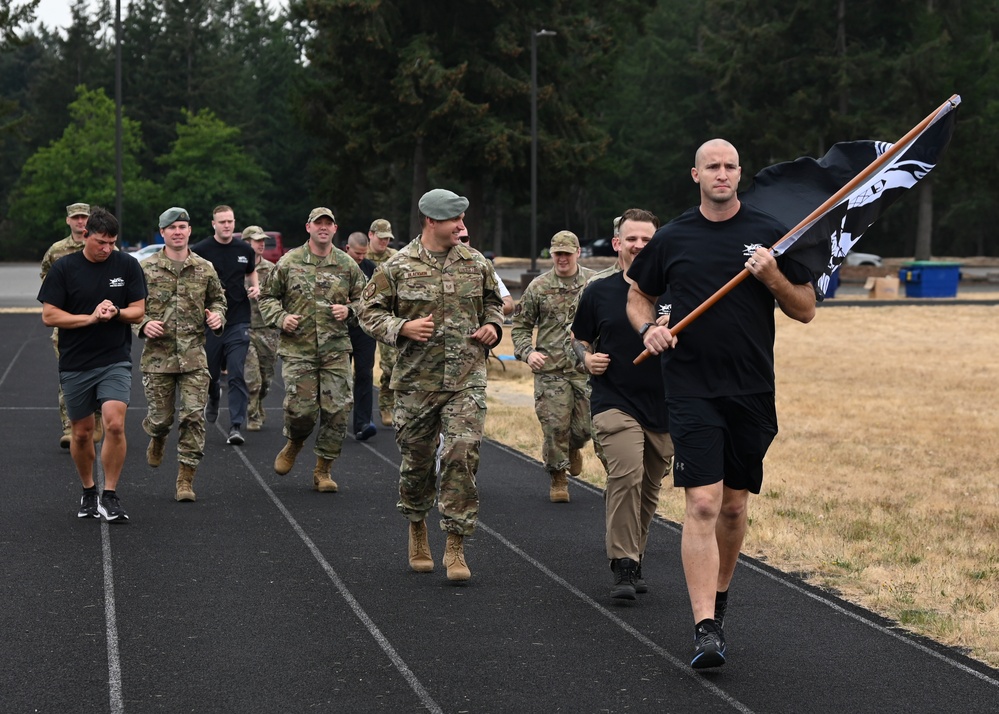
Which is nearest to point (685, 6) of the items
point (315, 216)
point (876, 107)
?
point (876, 107)

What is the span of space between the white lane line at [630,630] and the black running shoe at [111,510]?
2310mm

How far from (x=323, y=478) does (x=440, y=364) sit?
10.5 feet

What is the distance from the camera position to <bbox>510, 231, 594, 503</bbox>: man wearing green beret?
32.9 ft

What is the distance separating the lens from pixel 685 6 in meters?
91.7

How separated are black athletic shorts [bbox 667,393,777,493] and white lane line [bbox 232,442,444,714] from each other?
1.36 meters

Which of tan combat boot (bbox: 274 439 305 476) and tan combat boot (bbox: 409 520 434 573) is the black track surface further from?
tan combat boot (bbox: 274 439 305 476)

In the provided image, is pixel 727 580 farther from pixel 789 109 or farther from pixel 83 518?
pixel 789 109

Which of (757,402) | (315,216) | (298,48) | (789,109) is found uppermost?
(298,48)

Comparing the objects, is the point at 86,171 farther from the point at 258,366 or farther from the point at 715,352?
the point at 715,352

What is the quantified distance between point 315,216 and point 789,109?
56.2m

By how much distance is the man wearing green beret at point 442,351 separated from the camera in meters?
7.59

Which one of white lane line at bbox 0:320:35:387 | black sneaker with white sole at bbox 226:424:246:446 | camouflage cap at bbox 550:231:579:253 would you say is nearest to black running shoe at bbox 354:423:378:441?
black sneaker with white sole at bbox 226:424:246:446

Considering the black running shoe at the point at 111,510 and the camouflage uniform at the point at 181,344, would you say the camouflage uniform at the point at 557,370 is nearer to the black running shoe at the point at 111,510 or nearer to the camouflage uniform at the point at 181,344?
the camouflage uniform at the point at 181,344

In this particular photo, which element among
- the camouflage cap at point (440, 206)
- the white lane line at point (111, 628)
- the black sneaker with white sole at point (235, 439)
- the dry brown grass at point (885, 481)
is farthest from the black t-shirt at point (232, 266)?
the camouflage cap at point (440, 206)
